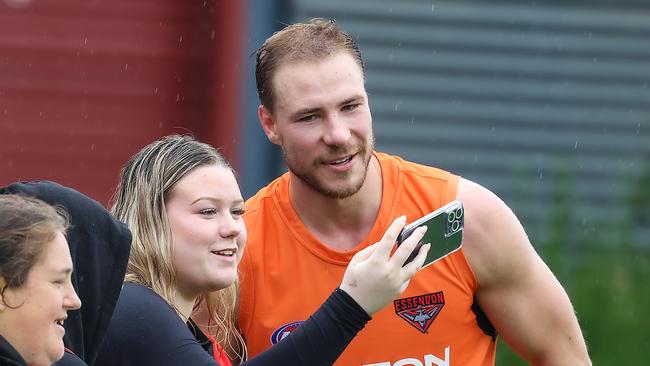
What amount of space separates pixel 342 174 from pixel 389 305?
1.40 feet

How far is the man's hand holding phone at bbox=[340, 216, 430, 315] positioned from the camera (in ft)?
9.98

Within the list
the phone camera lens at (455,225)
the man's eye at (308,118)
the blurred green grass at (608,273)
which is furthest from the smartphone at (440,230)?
the blurred green grass at (608,273)

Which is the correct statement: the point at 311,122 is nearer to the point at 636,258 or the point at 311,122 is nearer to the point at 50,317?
the point at 50,317

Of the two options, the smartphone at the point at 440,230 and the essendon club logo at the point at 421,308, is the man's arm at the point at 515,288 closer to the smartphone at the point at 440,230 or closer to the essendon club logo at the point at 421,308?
the essendon club logo at the point at 421,308

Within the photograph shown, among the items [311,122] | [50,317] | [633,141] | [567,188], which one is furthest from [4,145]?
[50,317]

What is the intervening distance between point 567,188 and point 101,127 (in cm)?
289

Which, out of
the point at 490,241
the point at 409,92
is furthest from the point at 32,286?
the point at 409,92

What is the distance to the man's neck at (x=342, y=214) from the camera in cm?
405

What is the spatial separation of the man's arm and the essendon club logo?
0.48ft

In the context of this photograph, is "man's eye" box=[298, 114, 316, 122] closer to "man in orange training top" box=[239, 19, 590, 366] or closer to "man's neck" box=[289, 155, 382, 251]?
"man in orange training top" box=[239, 19, 590, 366]

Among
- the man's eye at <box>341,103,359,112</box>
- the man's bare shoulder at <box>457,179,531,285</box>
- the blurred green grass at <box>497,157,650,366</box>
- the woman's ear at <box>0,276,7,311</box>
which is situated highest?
the man's eye at <box>341,103,359,112</box>

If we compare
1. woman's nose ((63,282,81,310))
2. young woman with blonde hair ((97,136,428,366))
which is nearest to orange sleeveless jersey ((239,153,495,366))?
young woman with blonde hair ((97,136,428,366))

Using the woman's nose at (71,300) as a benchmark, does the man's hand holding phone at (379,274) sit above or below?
below

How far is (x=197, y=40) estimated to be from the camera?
831 centimetres
